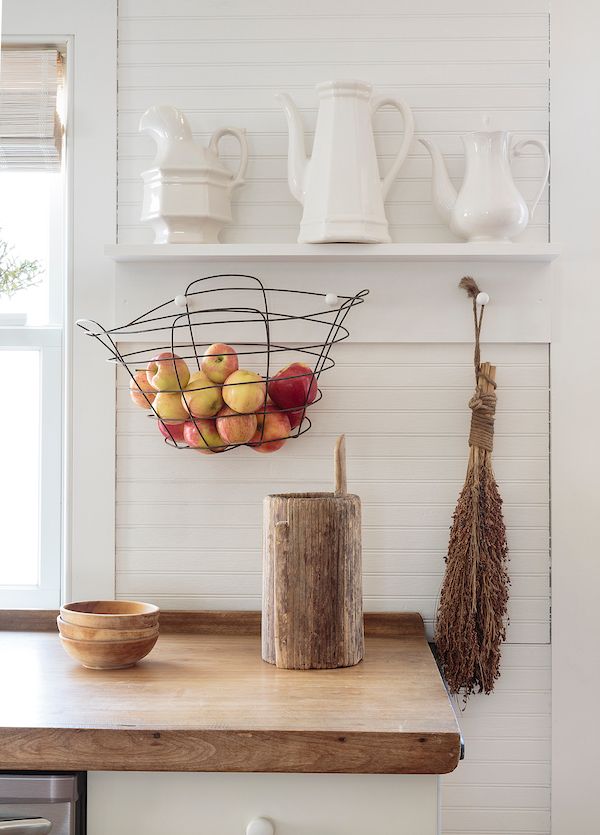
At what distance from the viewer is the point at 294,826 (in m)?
1.18

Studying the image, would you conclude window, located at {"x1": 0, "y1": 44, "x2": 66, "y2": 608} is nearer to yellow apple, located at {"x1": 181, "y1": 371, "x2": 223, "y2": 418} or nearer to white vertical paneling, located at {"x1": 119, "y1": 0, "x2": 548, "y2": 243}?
white vertical paneling, located at {"x1": 119, "y1": 0, "x2": 548, "y2": 243}

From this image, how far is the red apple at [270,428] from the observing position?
1549mm

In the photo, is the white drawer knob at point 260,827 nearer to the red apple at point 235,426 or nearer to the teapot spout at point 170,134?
the red apple at point 235,426

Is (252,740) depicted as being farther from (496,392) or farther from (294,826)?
(496,392)

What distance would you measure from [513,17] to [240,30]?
1.80 feet

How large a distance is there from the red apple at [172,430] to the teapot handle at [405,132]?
586 millimetres

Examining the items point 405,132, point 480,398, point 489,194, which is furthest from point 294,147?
point 480,398

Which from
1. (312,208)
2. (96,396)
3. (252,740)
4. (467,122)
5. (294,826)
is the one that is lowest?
(294,826)

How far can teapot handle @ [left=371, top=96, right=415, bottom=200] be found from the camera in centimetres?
158

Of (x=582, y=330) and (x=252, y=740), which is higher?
(x=582, y=330)

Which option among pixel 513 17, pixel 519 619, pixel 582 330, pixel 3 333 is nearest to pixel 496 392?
pixel 582 330

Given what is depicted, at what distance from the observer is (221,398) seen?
1521 mm

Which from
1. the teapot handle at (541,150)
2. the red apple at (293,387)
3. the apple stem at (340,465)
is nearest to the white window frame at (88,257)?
the red apple at (293,387)

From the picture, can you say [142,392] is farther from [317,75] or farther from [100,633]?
[317,75]
